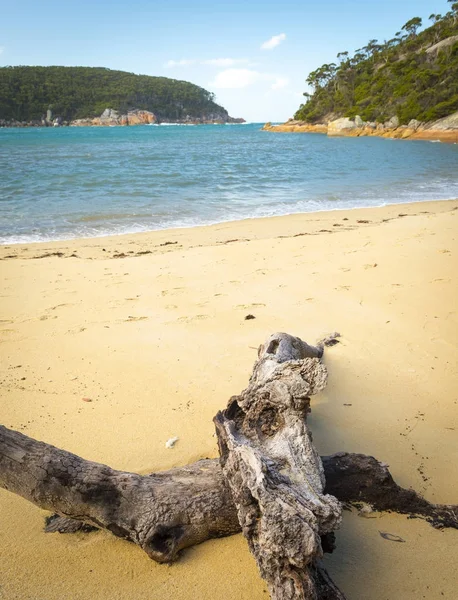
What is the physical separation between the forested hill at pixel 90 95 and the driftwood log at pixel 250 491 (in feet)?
435

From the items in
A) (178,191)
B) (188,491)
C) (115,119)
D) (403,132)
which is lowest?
(188,491)

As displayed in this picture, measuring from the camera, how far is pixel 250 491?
1.80 m

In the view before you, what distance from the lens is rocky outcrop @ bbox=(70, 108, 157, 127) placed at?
415 ft

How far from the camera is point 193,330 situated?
184 inches

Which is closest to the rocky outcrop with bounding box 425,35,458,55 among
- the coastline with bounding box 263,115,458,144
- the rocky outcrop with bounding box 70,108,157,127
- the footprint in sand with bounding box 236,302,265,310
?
the coastline with bounding box 263,115,458,144

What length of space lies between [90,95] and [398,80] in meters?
101

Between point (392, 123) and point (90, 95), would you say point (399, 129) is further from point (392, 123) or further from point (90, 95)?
point (90, 95)

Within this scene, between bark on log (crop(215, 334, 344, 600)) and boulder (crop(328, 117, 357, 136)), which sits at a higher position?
boulder (crop(328, 117, 357, 136))

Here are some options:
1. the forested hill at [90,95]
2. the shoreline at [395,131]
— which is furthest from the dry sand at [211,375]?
the forested hill at [90,95]

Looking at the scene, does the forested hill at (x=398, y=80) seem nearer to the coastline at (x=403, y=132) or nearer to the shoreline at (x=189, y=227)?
the coastline at (x=403, y=132)

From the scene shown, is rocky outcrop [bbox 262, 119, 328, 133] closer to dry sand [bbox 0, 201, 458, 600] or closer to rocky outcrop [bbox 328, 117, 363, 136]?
rocky outcrop [bbox 328, 117, 363, 136]

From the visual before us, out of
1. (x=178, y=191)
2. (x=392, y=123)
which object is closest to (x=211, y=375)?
(x=178, y=191)

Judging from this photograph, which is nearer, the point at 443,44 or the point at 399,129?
the point at 399,129

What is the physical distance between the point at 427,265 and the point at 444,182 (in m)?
13.9
